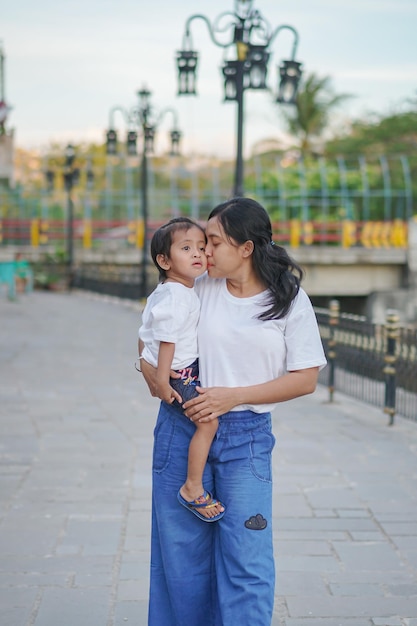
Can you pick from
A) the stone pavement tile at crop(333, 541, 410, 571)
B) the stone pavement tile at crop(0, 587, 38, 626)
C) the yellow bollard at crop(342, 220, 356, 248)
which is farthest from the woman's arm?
the yellow bollard at crop(342, 220, 356, 248)

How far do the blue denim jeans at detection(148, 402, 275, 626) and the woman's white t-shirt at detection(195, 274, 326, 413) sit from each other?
136 millimetres

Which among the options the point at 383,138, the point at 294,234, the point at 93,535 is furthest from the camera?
the point at 383,138

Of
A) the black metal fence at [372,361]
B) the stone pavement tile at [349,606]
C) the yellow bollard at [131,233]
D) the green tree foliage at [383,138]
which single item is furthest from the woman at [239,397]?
the green tree foliage at [383,138]

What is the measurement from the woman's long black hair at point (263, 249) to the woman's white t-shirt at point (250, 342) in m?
0.04

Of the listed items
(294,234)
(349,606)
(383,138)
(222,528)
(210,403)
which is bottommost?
(349,606)

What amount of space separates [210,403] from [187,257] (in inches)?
18.5

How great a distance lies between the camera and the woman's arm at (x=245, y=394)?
3.01m

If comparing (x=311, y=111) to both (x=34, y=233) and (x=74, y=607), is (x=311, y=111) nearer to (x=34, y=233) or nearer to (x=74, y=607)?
(x=34, y=233)

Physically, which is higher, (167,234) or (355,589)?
(167,234)

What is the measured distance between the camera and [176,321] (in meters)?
3.03

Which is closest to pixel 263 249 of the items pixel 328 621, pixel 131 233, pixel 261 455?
pixel 261 455

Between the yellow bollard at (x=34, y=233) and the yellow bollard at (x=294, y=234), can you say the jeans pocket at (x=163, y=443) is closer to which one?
the yellow bollard at (x=294, y=234)

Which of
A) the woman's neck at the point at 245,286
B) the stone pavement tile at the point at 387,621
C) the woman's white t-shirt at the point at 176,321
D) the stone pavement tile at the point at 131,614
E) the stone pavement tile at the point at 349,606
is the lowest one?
the stone pavement tile at the point at 131,614

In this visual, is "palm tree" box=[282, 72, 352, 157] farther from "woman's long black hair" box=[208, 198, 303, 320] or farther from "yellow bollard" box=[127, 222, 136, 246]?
"woman's long black hair" box=[208, 198, 303, 320]
